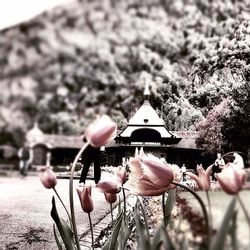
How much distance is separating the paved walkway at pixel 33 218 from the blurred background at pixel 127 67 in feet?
0.79

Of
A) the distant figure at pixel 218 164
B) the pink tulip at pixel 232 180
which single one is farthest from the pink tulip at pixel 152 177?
the distant figure at pixel 218 164

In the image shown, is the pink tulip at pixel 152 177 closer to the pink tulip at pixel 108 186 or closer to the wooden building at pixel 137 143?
the pink tulip at pixel 108 186

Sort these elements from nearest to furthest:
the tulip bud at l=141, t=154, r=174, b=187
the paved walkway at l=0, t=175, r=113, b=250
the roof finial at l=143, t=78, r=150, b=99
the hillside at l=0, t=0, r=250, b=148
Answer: the tulip bud at l=141, t=154, r=174, b=187
the hillside at l=0, t=0, r=250, b=148
the roof finial at l=143, t=78, r=150, b=99
the paved walkway at l=0, t=175, r=113, b=250

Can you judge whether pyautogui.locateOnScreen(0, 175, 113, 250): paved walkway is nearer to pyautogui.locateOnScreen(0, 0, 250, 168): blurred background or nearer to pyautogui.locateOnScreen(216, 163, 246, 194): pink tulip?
pyautogui.locateOnScreen(0, 0, 250, 168): blurred background

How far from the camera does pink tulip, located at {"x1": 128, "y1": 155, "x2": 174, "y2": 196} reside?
1.78 ft

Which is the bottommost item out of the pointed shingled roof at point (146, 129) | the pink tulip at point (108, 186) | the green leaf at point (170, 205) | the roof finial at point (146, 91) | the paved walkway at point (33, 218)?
the paved walkway at point (33, 218)

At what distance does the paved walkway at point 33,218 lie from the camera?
151 centimetres

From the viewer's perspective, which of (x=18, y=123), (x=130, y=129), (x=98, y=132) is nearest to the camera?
(x=98, y=132)

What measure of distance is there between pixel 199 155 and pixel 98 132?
25.3 inches

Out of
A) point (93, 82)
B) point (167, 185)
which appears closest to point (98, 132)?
point (167, 185)

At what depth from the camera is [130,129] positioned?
1313mm

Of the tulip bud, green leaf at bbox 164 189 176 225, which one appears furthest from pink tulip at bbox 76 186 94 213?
the tulip bud

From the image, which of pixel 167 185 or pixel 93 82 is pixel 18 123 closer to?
pixel 93 82

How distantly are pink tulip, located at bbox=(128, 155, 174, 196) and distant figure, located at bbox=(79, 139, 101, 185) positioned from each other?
64 centimetres
